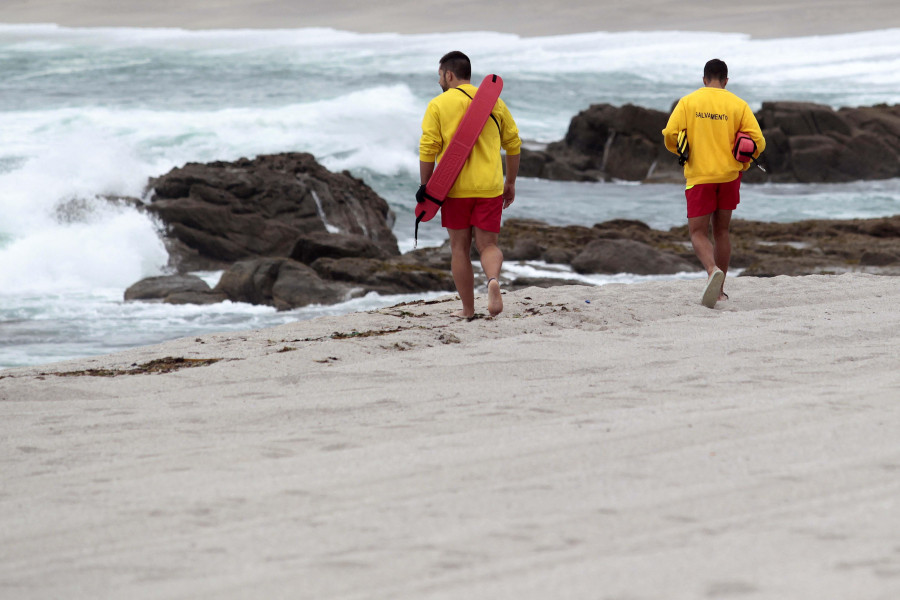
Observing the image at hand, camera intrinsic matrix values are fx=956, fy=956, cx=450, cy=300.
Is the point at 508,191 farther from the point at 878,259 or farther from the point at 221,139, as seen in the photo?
the point at 221,139

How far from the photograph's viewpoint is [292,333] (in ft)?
20.4

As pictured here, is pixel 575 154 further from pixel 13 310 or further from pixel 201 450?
pixel 201 450

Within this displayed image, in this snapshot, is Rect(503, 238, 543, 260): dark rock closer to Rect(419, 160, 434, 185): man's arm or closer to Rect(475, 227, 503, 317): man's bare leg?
Rect(475, 227, 503, 317): man's bare leg

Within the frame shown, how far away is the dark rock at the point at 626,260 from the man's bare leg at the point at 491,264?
682cm

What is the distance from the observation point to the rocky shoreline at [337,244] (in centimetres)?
1143

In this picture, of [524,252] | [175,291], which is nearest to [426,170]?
[175,291]

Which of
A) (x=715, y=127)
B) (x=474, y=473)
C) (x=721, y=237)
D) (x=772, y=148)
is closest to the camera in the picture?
(x=474, y=473)

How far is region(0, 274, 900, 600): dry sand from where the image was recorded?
221cm

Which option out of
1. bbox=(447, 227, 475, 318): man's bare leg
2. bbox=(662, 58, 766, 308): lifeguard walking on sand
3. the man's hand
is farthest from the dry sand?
bbox=(662, 58, 766, 308): lifeguard walking on sand

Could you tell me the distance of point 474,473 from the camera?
2.91 meters

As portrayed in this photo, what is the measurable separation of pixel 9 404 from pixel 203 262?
33.5ft

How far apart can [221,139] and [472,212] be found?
84.7 feet

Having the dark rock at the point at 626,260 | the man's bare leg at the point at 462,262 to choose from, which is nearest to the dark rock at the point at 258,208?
the dark rock at the point at 626,260

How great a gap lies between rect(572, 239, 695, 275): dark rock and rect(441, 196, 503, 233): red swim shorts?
22.6 feet
